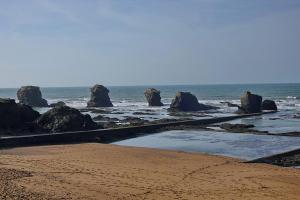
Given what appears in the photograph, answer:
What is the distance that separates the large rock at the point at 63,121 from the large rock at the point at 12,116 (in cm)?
117

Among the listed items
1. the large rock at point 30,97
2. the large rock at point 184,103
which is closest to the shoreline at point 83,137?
the large rock at point 184,103

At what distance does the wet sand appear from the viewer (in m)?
14.1

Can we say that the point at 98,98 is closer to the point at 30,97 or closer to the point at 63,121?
the point at 30,97

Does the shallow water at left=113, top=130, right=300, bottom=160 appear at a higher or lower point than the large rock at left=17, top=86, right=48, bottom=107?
lower

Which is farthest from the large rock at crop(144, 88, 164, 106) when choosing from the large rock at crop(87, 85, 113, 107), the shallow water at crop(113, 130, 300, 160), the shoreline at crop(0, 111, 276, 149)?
the shallow water at crop(113, 130, 300, 160)

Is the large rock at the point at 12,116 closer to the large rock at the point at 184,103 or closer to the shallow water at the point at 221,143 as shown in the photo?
the shallow water at the point at 221,143

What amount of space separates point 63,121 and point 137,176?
1700 centimetres

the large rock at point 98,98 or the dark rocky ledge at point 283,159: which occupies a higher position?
the large rock at point 98,98

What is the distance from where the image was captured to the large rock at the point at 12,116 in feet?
107

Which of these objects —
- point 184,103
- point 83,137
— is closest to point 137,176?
point 83,137

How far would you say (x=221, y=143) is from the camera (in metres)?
29.2

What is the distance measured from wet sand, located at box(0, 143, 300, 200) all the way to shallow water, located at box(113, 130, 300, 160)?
2.82 meters

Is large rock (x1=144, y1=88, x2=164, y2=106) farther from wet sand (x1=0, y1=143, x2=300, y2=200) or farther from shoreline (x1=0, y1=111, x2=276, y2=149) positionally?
wet sand (x1=0, y1=143, x2=300, y2=200)

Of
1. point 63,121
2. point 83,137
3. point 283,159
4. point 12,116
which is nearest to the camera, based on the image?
point 283,159
